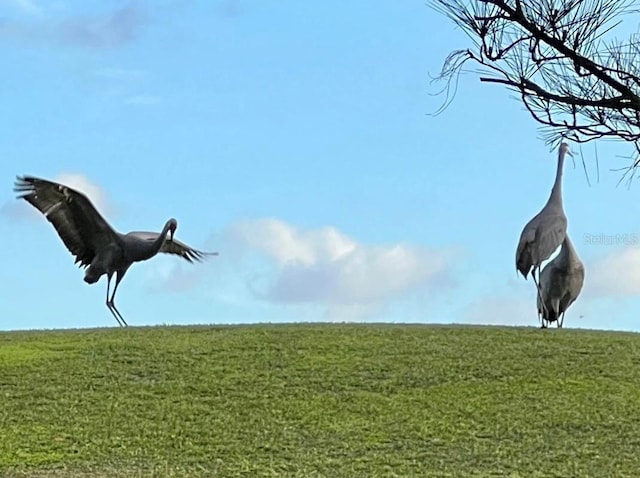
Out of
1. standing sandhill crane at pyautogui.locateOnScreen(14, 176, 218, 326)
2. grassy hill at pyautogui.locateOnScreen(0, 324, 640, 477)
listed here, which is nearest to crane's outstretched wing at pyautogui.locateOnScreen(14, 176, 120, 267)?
standing sandhill crane at pyautogui.locateOnScreen(14, 176, 218, 326)

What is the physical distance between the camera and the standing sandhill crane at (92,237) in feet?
31.7

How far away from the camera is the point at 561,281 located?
1089cm

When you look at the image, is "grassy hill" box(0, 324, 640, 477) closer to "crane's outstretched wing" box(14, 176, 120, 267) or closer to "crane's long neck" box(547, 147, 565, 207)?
"crane's outstretched wing" box(14, 176, 120, 267)

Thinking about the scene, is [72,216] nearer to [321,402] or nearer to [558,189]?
[321,402]

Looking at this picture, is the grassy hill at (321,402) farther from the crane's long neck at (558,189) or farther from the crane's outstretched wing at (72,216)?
the crane's long neck at (558,189)

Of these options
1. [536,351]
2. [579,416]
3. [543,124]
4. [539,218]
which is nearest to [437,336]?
[536,351]

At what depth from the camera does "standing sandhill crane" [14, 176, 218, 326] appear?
9.66m

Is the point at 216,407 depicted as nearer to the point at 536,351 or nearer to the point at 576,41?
the point at 536,351

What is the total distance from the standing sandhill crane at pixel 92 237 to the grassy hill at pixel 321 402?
589mm

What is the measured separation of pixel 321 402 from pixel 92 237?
346cm

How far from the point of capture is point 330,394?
7.61 m

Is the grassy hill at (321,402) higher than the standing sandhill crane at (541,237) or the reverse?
the reverse

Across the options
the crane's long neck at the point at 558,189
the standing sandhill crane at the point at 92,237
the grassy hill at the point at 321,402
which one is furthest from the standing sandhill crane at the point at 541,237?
the standing sandhill crane at the point at 92,237

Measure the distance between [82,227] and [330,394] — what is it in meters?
3.32
